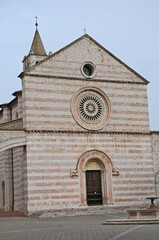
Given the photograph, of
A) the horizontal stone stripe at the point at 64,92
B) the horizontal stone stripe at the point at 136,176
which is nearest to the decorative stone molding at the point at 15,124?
the horizontal stone stripe at the point at 64,92

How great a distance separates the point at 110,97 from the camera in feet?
94.0

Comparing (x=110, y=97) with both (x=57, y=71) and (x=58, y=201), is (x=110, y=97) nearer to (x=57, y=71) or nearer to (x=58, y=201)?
(x=57, y=71)

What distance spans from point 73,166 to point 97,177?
2.23 metres

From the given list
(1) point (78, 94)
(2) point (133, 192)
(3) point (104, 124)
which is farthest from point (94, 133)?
(2) point (133, 192)

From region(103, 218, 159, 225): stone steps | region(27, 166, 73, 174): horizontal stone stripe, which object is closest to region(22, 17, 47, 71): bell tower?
region(27, 166, 73, 174): horizontal stone stripe

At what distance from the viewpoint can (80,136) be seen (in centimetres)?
2712

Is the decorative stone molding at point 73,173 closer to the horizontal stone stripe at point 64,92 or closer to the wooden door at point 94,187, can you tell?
the wooden door at point 94,187

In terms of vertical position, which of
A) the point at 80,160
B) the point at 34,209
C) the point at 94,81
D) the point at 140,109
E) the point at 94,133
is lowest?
the point at 34,209

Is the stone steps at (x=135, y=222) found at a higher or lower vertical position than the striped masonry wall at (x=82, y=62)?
lower

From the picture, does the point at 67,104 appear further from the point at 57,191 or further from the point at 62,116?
the point at 57,191

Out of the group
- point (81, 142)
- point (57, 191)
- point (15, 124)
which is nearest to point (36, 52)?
point (15, 124)

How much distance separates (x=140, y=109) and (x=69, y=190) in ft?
26.4

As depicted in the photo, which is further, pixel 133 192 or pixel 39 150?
pixel 133 192

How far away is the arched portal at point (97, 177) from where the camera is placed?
1065 inches
